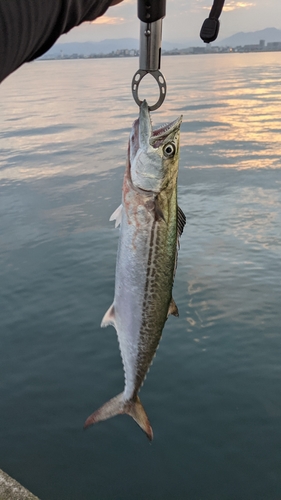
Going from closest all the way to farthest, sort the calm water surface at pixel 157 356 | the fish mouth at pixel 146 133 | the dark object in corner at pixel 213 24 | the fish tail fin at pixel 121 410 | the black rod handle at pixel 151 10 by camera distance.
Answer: the black rod handle at pixel 151 10 → the fish mouth at pixel 146 133 → the dark object in corner at pixel 213 24 → the fish tail fin at pixel 121 410 → the calm water surface at pixel 157 356

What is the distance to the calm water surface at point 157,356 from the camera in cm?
487

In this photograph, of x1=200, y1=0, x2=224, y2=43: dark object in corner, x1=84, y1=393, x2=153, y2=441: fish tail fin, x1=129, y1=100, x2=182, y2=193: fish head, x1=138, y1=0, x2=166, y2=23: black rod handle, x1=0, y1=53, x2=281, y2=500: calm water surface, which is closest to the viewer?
x1=138, y1=0, x2=166, y2=23: black rod handle

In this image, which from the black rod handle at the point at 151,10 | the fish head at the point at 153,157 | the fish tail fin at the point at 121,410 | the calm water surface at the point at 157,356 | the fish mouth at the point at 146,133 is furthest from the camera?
the calm water surface at the point at 157,356

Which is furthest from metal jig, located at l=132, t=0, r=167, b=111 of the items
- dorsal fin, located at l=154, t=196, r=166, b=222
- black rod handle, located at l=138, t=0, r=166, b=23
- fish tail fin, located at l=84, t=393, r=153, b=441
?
fish tail fin, located at l=84, t=393, r=153, b=441

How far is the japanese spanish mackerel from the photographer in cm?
240

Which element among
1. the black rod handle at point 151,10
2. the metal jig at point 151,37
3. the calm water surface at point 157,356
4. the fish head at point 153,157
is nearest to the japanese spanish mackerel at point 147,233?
the fish head at point 153,157

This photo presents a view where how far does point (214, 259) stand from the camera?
886 centimetres

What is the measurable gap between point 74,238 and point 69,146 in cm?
1177

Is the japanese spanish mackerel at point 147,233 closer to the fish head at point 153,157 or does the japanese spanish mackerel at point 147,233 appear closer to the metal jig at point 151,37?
the fish head at point 153,157

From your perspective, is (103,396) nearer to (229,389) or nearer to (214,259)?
(229,389)

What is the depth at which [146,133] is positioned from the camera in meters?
2.34

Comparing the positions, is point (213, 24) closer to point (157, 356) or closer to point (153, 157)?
point (153, 157)

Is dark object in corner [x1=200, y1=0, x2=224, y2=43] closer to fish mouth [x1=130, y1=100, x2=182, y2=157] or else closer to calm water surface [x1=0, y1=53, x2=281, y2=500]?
fish mouth [x1=130, y1=100, x2=182, y2=157]

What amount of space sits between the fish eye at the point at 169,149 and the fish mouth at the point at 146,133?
0.11ft
